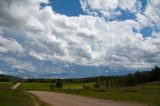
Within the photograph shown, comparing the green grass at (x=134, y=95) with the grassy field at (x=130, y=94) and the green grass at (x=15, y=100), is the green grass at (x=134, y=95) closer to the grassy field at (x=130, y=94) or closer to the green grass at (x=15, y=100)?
the grassy field at (x=130, y=94)

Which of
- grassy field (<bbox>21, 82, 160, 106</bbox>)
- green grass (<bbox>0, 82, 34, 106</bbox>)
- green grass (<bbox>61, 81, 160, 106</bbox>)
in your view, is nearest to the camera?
green grass (<bbox>0, 82, 34, 106</bbox>)

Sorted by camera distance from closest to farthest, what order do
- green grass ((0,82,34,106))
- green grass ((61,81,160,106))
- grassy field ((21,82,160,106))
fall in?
green grass ((0,82,34,106)) → green grass ((61,81,160,106)) → grassy field ((21,82,160,106))

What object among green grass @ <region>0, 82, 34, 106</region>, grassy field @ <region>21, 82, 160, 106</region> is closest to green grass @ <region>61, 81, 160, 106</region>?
grassy field @ <region>21, 82, 160, 106</region>

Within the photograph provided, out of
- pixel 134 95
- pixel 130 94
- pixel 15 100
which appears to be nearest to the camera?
pixel 15 100

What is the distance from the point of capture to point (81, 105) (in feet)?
117

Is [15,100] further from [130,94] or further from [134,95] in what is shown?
[130,94]

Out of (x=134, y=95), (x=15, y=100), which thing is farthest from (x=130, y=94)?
(x=15, y=100)

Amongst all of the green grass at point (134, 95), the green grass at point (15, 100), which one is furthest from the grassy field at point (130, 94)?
the green grass at point (15, 100)

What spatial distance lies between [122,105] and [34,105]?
924 cm

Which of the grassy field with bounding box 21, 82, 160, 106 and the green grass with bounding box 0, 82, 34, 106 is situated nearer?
the green grass with bounding box 0, 82, 34, 106

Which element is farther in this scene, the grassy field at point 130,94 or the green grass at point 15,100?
the grassy field at point 130,94

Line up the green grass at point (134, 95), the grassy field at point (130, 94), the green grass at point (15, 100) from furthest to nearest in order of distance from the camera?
1. the grassy field at point (130, 94)
2. the green grass at point (134, 95)
3. the green grass at point (15, 100)

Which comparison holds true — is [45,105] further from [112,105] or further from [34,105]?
[112,105]

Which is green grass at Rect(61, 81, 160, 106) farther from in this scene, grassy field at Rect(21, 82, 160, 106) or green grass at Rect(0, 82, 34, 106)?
green grass at Rect(0, 82, 34, 106)
